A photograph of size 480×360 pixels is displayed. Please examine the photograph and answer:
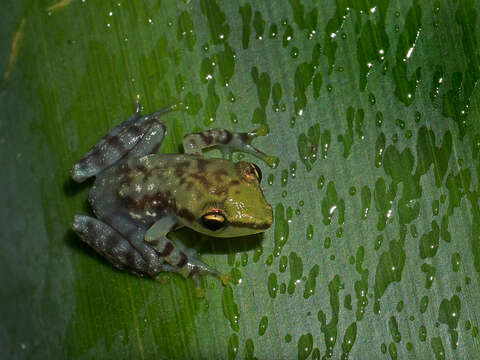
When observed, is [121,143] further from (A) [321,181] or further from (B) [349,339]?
(B) [349,339]

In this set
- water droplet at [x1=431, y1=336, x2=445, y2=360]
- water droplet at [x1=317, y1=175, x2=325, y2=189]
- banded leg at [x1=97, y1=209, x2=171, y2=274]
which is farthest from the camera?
banded leg at [x1=97, y1=209, x2=171, y2=274]

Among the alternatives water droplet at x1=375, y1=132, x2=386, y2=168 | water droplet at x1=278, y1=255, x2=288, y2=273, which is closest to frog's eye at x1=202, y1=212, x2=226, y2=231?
water droplet at x1=278, y1=255, x2=288, y2=273

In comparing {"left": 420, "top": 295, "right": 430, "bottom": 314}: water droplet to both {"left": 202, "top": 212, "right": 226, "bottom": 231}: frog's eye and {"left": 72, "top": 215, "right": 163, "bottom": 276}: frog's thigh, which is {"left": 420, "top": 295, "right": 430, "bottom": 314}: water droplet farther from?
{"left": 72, "top": 215, "right": 163, "bottom": 276}: frog's thigh

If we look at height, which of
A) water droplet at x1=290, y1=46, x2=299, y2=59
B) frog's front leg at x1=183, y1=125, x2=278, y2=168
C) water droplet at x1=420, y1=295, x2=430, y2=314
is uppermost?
water droplet at x1=290, y1=46, x2=299, y2=59

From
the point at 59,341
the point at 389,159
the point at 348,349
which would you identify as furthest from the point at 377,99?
the point at 59,341

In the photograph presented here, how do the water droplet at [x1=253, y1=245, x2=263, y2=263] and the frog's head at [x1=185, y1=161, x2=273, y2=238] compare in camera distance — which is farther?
the water droplet at [x1=253, y1=245, x2=263, y2=263]

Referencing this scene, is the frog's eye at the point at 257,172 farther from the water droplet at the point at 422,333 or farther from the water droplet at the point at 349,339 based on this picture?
Answer: the water droplet at the point at 422,333

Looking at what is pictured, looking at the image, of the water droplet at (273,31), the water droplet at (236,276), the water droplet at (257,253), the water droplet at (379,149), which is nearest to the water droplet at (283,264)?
the water droplet at (257,253)

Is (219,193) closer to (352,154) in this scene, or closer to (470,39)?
(352,154)
